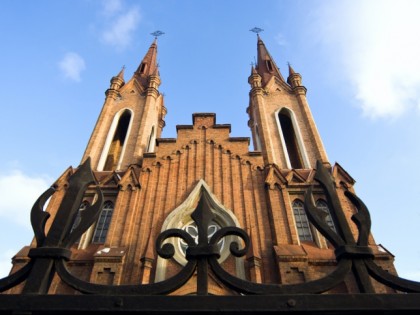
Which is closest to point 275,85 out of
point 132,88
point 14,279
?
point 132,88

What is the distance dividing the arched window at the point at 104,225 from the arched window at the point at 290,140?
9146 mm

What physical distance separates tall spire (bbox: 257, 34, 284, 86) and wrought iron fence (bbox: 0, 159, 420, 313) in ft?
61.9

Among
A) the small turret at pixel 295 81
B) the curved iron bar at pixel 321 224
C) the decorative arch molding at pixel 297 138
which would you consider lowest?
the curved iron bar at pixel 321 224

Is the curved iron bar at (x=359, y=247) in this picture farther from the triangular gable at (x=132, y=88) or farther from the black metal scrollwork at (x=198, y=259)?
the triangular gable at (x=132, y=88)

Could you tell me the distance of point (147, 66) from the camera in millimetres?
24281

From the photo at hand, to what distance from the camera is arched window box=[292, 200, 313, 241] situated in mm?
11036

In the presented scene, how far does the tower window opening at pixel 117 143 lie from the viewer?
15.6 metres

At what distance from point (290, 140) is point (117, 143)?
9994mm

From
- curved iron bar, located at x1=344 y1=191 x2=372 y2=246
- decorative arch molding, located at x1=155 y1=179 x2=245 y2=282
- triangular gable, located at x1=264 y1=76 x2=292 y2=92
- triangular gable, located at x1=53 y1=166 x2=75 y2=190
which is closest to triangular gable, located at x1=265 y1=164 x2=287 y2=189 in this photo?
decorative arch molding, located at x1=155 y1=179 x2=245 y2=282

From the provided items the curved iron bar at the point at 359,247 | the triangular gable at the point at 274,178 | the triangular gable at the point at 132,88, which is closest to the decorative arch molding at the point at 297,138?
the triangular gable at the point at 274,178

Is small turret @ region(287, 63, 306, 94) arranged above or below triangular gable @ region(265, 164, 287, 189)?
above

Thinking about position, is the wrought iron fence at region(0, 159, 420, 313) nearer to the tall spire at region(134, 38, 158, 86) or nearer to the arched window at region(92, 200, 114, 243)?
the arched window at region(92, 200, 114, 243)

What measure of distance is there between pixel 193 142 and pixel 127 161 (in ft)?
11.4

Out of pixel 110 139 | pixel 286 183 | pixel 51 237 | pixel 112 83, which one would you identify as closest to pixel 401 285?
pixel 51 237
